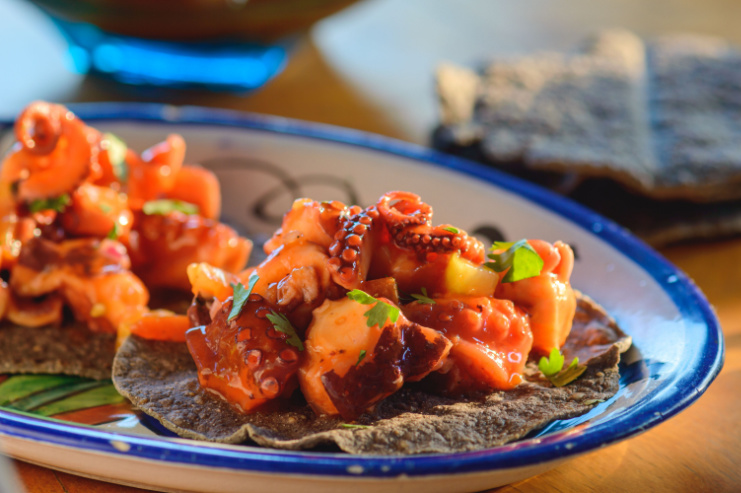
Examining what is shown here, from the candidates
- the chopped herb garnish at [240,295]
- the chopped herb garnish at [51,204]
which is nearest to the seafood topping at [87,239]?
the chopped herb garnish at [51,204]

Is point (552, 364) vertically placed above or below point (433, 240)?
below

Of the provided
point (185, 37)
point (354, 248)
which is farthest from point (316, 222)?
point (185, 37)

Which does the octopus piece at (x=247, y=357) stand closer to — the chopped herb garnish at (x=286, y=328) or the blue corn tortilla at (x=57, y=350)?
the chopped herb garnish at (x=286, y=328)

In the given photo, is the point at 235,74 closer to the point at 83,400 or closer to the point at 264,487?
the point at 83,400

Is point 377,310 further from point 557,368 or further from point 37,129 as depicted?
point 37,129

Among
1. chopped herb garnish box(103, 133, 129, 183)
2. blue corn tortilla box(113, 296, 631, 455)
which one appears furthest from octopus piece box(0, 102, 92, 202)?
blue corn tortilla box(113, 296, 631, 455)

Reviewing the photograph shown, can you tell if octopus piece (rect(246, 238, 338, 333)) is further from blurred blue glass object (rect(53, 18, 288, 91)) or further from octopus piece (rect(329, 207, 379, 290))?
blurred blue glass object (rect(53, 18, 288, 91))
